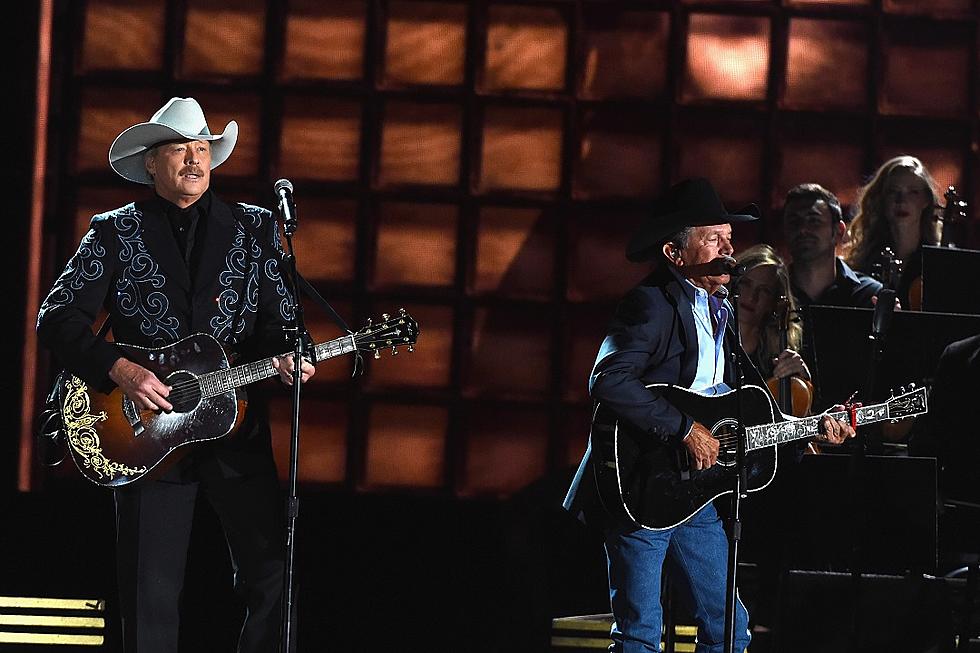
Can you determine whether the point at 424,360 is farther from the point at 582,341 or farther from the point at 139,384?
the point at 139,384

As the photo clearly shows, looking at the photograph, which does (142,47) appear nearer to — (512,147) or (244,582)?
(512,147)

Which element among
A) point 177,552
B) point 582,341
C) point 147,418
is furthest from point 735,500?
point 582,341

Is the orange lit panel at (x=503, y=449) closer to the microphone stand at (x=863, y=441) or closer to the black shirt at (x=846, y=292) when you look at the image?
the black shirt at (x=846, y=292)

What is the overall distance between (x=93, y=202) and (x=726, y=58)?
3155 mm

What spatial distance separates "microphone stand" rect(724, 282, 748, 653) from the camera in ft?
11.6

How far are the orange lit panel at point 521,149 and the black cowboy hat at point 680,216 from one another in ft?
7.08

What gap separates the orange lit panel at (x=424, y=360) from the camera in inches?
240

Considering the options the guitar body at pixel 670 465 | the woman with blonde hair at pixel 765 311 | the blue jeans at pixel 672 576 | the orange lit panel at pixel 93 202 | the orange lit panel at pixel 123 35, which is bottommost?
the blue jeans at pixel 672 576

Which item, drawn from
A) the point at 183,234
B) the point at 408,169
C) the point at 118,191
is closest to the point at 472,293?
the point at 408,169

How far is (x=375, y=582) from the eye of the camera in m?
5.27

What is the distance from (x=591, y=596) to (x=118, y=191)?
3.09 m

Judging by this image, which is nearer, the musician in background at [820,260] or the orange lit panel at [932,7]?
the musician in background at [820,260]

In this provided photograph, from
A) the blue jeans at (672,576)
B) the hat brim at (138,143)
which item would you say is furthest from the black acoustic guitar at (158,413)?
the blue jeans at (672,576)

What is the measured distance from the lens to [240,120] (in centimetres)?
605
